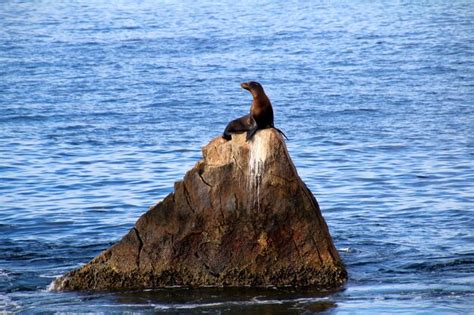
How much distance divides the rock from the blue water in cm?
26

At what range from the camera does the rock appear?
460 inches

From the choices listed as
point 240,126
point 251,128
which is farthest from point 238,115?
point 251,128

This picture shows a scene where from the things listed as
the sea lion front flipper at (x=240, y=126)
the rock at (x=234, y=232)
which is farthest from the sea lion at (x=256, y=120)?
the rock at (x=234, y=232)

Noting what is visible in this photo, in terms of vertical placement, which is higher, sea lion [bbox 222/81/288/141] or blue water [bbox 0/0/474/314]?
sea lion [bbox 222/81/288/141]

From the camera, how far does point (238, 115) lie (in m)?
22.7

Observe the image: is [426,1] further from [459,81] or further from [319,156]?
[319,156]

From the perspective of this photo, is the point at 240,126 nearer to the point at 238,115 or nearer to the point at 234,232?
the point at 234,232

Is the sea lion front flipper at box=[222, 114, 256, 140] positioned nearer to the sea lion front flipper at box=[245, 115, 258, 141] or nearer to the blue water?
the sea lion front flipper at box=[245, 115, 258, 141]

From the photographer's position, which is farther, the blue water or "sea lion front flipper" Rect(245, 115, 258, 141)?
the blue water

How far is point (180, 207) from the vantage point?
39.0ft

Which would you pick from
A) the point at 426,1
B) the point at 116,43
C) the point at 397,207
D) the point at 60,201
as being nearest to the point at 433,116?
the point at 397,207

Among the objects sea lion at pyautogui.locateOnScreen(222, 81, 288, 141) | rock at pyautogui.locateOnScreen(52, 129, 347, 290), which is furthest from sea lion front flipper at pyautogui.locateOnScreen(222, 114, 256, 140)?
rock at pyautogui.locateOnScreen(52, 129, 347, 290)

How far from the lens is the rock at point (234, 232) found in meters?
11.7

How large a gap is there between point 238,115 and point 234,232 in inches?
433
